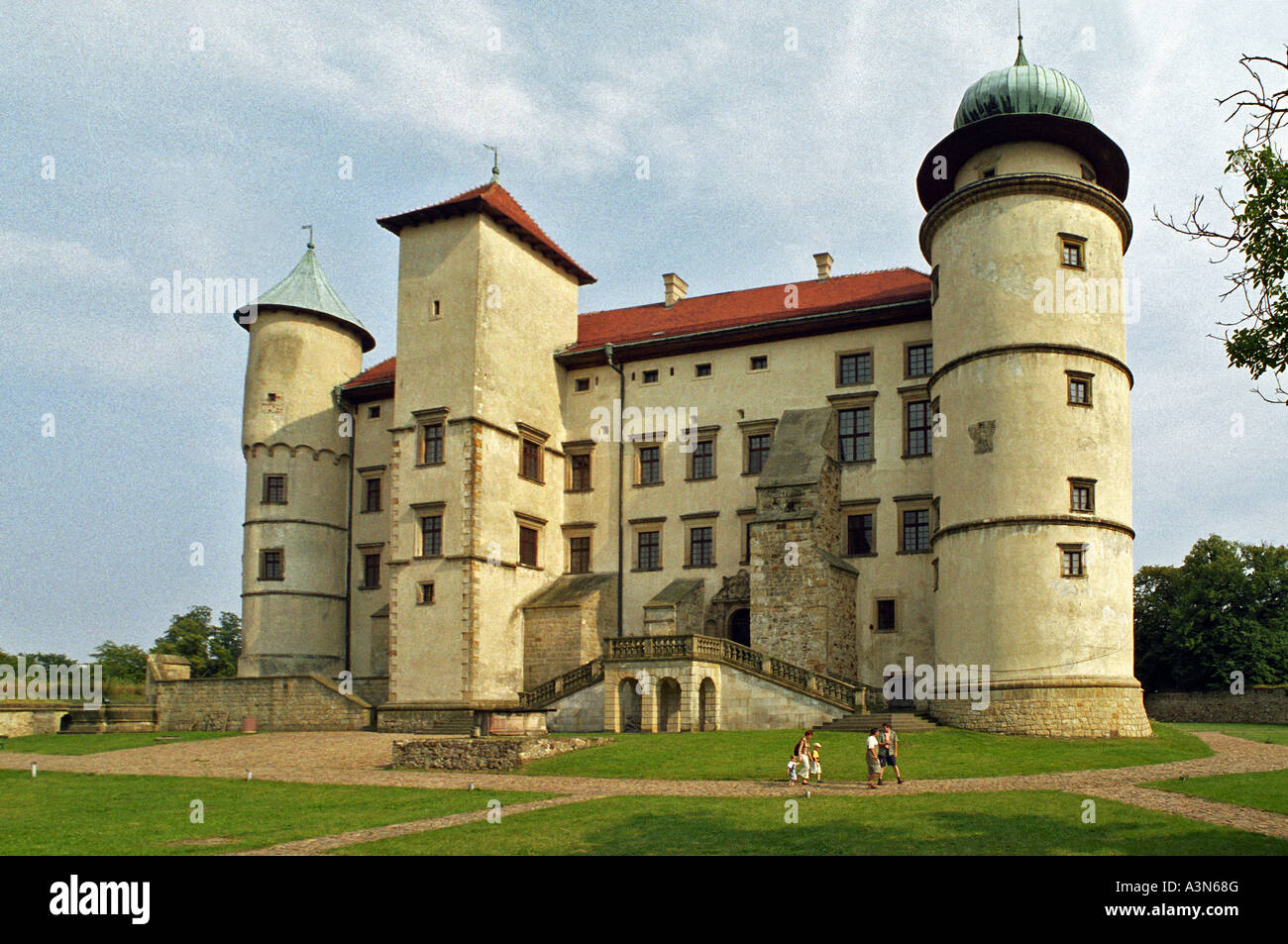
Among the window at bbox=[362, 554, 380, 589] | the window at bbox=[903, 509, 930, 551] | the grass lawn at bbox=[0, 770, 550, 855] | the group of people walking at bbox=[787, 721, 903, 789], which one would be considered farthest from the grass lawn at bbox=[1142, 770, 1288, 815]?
the window at bbox=[362, 554, 380, 589]

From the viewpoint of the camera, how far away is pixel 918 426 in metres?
36.0

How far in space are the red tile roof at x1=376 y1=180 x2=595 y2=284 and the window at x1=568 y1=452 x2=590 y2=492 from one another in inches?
299

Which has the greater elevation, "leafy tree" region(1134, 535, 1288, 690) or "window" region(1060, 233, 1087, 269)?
"window" region(1060, 233, 1087, 269)

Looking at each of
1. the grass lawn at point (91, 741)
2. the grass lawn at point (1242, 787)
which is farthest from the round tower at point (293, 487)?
the grass lawn at point (1242, 787)

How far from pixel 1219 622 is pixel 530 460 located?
3253cm

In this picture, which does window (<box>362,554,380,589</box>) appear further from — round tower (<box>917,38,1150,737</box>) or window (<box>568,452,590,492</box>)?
round tower (<box>917,38,1150,737</box>)

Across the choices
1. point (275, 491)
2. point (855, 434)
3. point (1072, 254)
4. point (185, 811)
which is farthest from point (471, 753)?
point (275, 491)

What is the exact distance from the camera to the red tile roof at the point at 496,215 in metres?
38.7

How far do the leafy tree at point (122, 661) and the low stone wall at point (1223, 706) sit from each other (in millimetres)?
67822

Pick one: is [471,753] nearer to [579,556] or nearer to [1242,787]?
[1242,787]

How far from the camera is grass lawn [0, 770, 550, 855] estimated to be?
47.6 ft
